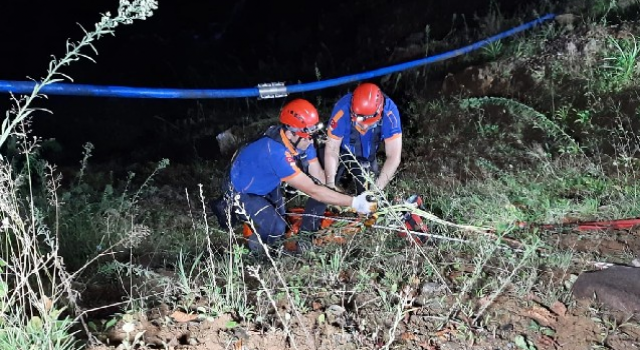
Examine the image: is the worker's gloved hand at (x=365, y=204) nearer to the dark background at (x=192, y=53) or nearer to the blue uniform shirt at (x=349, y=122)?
the blue uniform shirt at (x=349, y=122)

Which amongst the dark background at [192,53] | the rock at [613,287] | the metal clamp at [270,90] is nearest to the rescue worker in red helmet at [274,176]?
the metal clamp at [270,90]

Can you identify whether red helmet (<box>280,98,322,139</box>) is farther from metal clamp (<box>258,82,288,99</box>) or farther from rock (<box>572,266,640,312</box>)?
rock (<box>572,266,640,312</box>)

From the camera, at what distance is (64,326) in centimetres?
212

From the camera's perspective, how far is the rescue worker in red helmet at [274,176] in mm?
4250

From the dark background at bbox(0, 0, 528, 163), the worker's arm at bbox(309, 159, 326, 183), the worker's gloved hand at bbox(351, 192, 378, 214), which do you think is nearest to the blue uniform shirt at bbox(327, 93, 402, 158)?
the worker's arm at bbox(309, 159, 326, 183)

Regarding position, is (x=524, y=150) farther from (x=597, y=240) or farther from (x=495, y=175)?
(x=597, y=240)

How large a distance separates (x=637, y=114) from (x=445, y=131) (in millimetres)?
1775

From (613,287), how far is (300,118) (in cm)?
252

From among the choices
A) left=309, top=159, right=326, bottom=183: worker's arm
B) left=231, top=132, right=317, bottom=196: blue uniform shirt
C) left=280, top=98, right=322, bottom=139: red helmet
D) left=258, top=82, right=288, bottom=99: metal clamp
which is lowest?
left=309, top=159, right=326, bottom=183: worker's arm

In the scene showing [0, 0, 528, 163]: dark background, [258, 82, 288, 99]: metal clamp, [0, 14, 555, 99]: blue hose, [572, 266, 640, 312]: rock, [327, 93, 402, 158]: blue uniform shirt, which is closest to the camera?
[572, 266, 640, 312]: rock

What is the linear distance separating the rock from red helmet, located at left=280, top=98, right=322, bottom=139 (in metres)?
2.32

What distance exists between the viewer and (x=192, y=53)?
45.2 ft

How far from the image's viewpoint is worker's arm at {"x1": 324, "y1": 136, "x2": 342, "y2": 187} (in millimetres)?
4902

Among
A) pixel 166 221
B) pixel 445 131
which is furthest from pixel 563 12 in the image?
pixel 166 221
